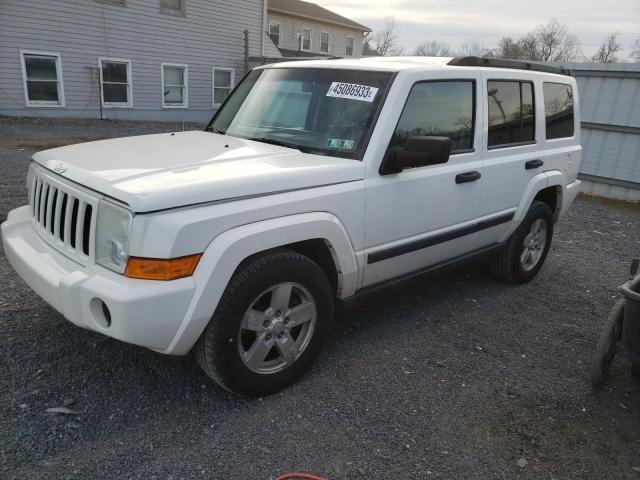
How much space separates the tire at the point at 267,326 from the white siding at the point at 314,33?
25.6 meters

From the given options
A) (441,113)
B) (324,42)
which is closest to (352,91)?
(441,113)

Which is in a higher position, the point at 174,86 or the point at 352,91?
the point at 352,91

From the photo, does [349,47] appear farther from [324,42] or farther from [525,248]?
[525,248]

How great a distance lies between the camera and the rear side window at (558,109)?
474 centimetres

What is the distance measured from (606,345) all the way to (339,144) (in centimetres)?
211

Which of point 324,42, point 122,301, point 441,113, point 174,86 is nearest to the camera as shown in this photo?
point 122,301

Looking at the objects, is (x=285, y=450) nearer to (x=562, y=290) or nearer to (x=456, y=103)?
(x=456, y=103)

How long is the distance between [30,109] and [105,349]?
1380 centimetres

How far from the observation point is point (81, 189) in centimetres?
265

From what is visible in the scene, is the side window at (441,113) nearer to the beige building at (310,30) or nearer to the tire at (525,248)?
the tire at (525,248)

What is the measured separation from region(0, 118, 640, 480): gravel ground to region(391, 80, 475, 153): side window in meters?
1.48

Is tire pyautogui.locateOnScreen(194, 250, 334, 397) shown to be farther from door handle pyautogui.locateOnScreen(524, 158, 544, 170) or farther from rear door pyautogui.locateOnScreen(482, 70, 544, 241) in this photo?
door handle pyautogui.locateOnScreen(524, 158, 544, 170)

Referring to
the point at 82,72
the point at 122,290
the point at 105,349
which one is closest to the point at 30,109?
the point at 82,72

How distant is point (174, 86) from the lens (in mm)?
17625
